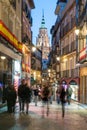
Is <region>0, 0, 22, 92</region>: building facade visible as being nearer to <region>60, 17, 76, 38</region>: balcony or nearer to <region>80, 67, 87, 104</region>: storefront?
<region>80, 67, 87, 104</region>: storefront

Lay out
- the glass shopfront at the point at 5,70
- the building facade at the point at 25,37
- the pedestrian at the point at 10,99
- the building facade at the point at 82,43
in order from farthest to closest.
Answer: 1. the building facade at the point at 25,37
2. the building facade at the point at 82,43
3. the glass shopfront at the point at 5,70
4. the pedestrian at the point at 10,99

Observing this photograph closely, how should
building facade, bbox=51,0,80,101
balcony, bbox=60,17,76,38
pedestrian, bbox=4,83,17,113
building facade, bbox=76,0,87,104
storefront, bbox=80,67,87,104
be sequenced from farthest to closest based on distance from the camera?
balcony, bbox=60,17,76,38, building facade, bbox=51,0,80,101, storefront, bbox=80,67,87,104, building facade, bbox=76,0,87,104, pedestrian, bbox=4,83,17,113

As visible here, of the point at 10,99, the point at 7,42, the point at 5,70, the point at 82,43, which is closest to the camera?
the point at 10,99

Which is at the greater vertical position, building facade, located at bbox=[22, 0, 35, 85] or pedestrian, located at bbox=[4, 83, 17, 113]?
building facade, located at bbox=[22, 0, 35, 85]

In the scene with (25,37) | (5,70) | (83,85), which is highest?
(25,37)

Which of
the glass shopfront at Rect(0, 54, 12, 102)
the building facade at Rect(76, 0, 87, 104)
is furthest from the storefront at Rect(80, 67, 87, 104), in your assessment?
the glass shopfront at Rect(0, 54, 12, 102)

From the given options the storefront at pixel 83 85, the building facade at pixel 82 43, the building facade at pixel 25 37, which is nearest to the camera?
the building facade at pixel 82 43

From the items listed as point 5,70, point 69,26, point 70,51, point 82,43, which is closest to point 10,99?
point 5,70

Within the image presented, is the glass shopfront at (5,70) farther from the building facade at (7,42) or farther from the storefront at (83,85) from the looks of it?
the storefront at (83,85)

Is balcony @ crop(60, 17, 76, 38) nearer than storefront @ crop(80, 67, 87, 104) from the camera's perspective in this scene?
No

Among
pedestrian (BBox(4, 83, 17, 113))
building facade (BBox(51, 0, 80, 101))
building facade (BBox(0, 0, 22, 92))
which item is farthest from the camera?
building facade (BBox(51, 0, 80, 101))

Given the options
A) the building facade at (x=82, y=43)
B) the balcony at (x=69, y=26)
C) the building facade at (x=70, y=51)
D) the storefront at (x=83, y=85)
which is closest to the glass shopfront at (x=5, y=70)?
the building facade at (x=82, y=43)

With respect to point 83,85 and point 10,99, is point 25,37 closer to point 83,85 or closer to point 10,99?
point 83,85

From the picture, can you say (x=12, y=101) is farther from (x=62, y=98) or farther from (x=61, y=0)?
(x=61, y=0)
